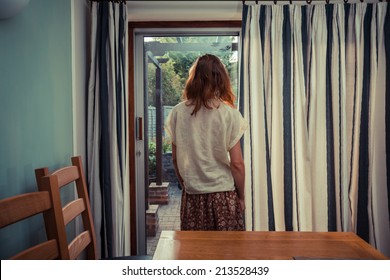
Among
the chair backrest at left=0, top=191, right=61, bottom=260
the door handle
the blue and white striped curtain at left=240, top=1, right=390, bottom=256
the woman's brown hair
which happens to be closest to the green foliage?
the door handle

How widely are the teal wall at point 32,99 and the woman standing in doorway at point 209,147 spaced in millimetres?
600

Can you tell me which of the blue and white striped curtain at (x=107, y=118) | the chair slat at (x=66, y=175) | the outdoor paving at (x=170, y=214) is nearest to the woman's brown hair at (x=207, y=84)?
the chair slat at (x=66, y=175)

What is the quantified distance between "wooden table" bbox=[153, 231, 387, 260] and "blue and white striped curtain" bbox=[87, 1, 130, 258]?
1286 mm

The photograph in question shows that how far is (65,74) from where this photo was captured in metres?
1.95

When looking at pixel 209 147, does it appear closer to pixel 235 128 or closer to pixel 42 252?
pixel 235 128

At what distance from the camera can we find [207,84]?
154 cm

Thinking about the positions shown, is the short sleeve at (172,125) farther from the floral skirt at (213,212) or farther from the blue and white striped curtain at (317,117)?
the blue and white striped curtain at (317,117)

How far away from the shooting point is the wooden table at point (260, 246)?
92 cm

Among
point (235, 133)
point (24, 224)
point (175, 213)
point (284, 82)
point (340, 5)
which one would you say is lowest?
point (175, 213)

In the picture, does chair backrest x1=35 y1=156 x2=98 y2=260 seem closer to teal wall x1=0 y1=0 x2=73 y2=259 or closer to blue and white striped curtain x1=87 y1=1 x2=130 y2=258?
teal wall x1=0 y1=0 x2=73 y2=259

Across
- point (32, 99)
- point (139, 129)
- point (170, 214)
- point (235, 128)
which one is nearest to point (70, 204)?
point (32, 99)
